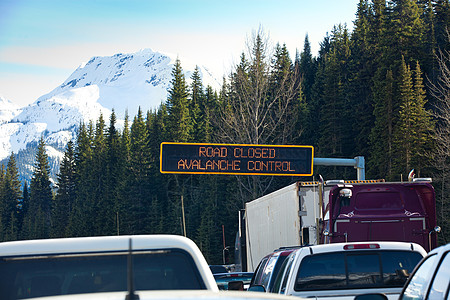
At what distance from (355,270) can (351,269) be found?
58 mm

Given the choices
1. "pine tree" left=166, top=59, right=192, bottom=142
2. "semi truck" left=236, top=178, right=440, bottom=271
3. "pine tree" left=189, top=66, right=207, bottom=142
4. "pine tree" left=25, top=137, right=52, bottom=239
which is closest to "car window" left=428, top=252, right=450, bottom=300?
"semi truck" left=236, top=178, right=440, bottom=271

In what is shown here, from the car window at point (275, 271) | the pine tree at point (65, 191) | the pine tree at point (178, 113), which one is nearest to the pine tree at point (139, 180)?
the pine tree at point (178, 113)

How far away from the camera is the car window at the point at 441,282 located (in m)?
4.89

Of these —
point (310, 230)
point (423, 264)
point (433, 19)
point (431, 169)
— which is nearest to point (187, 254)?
point (423, 264)

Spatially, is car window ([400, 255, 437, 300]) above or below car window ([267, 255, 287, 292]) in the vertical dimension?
above

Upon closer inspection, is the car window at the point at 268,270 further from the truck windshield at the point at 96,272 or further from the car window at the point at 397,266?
the truck windshield at the point at 96,272

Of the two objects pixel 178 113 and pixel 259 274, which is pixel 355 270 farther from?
pixel 178 113

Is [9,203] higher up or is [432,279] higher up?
[432,279]

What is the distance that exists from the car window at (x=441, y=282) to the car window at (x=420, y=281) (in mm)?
160

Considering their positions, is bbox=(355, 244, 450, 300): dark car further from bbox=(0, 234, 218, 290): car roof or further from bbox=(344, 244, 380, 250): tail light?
Answer: bbox=(344, 244, 380, 250): tail light

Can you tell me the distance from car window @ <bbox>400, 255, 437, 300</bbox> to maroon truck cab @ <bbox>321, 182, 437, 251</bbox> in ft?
24.5

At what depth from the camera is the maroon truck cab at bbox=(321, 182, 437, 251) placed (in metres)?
13.5

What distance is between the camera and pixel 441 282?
5.03m

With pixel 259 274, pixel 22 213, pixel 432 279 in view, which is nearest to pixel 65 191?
pixel 22 213
